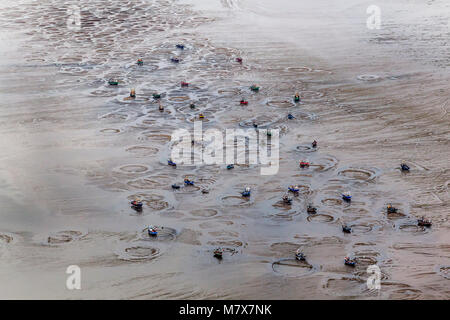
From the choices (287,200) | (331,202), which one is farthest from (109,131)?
(331,202)

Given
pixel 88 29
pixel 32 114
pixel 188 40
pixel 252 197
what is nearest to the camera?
pixel 252 197

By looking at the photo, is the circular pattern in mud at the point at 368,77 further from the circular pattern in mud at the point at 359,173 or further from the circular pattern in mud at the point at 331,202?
the circular pattern in mud at the point at 331,202

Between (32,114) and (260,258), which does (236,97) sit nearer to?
(32,114)

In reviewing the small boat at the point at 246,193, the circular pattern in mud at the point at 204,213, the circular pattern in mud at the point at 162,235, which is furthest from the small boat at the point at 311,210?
the circular pattern in mud at the point at 162,235

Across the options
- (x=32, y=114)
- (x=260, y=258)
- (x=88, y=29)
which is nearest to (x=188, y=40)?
(x=88, y=29)

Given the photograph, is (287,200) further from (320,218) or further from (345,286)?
(345,286)

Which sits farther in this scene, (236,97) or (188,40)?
(188,40)
